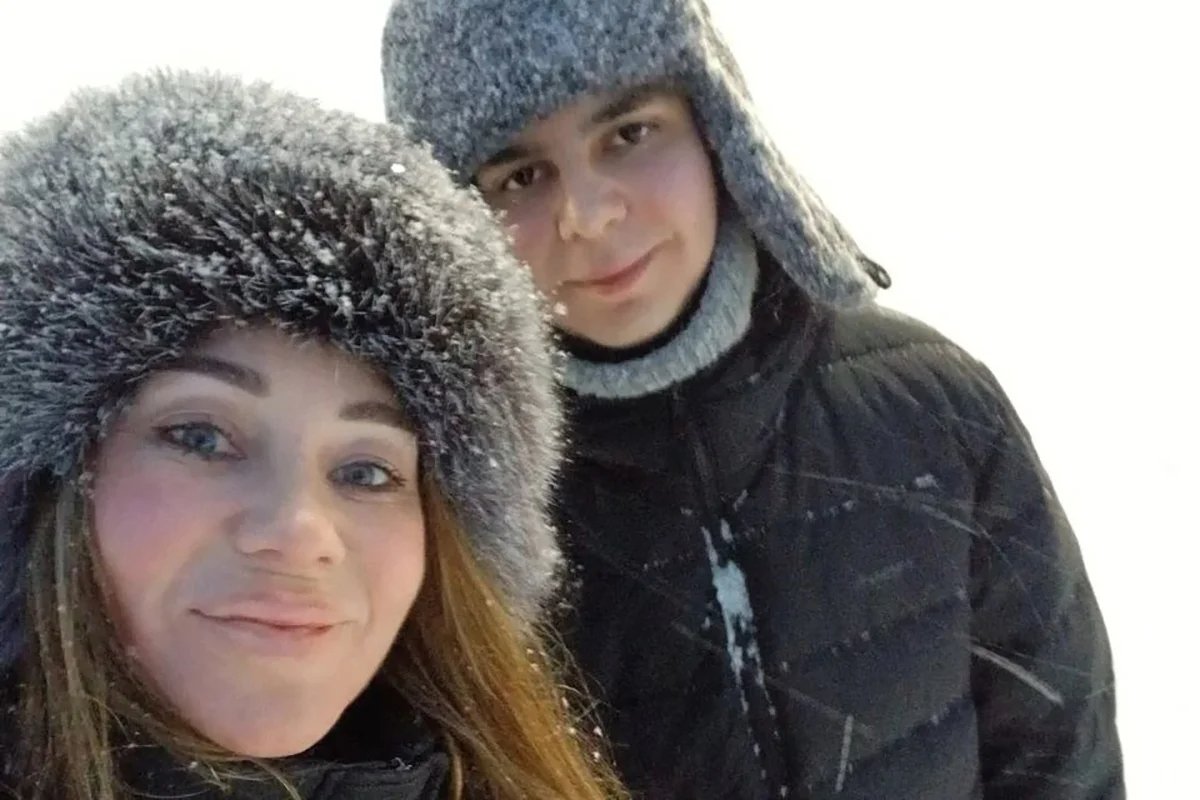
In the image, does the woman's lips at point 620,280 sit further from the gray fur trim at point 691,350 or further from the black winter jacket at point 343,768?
the black winter jacket at point 343,768

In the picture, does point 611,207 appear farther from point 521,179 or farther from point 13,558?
point 13,558

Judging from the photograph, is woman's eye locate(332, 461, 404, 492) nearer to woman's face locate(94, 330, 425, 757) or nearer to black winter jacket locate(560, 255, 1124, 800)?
woman's face locate(94, 330, 425, 757)

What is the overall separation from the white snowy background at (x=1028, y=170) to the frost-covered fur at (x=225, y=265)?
1.15 m

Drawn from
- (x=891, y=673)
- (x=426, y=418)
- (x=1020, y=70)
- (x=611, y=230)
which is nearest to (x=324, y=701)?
(x=426, y=418)

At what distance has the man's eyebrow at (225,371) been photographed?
28.5 inches

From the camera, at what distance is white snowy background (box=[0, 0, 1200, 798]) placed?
Result: 1895 mm

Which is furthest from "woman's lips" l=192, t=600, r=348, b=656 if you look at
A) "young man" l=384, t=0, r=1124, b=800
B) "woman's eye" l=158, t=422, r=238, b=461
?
"young man" l=384, t=0, r=1124, b=800

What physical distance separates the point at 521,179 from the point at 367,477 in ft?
1.18

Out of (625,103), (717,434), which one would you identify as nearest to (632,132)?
(625,103)

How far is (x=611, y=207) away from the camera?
0.97 metres

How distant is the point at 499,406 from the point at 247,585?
232 millimetres

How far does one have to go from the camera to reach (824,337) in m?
1.13

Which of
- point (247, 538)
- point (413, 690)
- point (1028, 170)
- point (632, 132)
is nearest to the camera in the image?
point (247, 538)

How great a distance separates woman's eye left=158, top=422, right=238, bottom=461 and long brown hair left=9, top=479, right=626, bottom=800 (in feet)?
0.23
